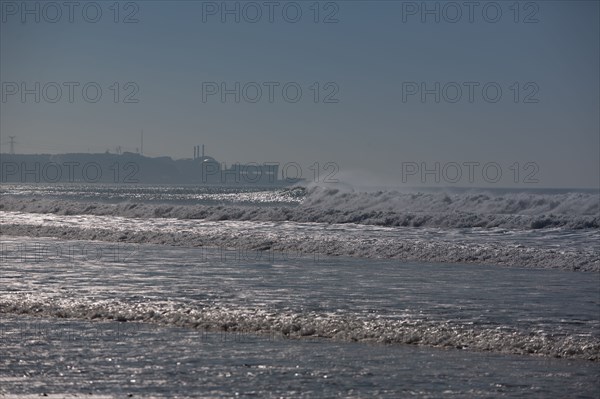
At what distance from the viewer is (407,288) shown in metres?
15.1

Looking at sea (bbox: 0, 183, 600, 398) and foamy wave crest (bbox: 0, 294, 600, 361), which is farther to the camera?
foamy wave crest (bbox: 0, 294, 600, 361)

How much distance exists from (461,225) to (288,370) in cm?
2454

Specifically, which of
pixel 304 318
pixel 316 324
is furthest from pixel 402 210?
pixel 316 324

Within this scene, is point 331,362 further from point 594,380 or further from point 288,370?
point 594,380

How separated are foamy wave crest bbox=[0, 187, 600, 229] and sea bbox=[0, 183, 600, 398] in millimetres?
6246

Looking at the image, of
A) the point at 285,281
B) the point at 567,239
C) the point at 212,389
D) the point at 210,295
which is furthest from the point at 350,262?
the point at 212,389

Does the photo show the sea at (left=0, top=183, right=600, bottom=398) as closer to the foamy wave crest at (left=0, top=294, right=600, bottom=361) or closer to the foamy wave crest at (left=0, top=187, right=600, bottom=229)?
the foamy wave crest at (left=0, top=294, right=600, bottom=361)

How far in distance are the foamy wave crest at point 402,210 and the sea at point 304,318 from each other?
20.5 ft

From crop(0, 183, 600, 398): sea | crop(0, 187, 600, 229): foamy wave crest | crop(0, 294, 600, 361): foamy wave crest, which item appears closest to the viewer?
crop(0, 183, 600, 398): sea

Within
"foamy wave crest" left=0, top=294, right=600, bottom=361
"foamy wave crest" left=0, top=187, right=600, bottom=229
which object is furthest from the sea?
"foamy wave crest" left=0, top=187, right=600, bottom=229

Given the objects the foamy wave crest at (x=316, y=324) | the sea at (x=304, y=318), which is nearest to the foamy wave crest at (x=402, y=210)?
the sea at (x=304, y=318)

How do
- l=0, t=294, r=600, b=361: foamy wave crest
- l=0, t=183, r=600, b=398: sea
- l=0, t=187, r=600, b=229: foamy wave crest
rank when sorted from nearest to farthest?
l=0, t=183, r=600, b=398: sea, l=0, t=294, r=600, b=361: foamy wave crest, l=0, t=187, r=600, b=229: foamy wave crest

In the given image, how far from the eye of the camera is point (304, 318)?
11.6 m

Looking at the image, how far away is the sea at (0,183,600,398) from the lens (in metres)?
8.34
